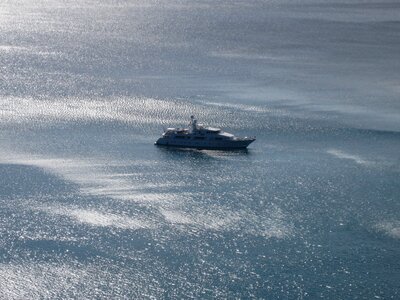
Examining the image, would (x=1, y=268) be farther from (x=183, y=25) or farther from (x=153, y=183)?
(x=183, y=25)

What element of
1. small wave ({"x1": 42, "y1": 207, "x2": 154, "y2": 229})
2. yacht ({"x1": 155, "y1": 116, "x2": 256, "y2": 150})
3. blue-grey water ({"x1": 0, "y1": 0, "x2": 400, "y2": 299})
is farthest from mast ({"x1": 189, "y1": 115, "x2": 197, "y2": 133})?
small wave ({"x1": 42, "y1": 207, "x2": 154, "y2": 229})

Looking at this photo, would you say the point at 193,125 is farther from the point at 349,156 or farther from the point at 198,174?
the point at 349,156

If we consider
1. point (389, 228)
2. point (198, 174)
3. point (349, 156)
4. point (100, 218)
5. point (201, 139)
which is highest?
point (201, 139)

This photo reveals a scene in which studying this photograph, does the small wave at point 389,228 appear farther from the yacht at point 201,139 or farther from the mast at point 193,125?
the mast at point 193,125

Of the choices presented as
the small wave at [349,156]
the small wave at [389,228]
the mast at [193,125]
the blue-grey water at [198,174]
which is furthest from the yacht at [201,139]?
the small wave at [389,228]

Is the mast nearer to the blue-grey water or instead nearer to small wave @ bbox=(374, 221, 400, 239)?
the blue-grey water

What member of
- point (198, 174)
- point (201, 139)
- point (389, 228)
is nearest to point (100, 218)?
point (198, 174)

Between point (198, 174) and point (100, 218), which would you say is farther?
point (198, 174)
